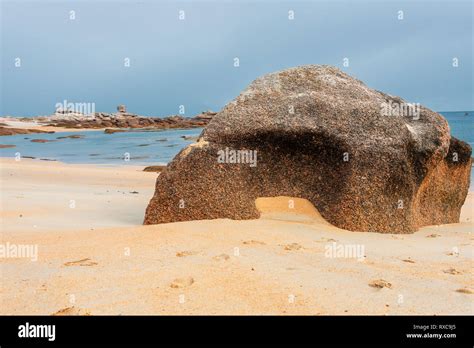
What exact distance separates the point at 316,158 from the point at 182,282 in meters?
3.83

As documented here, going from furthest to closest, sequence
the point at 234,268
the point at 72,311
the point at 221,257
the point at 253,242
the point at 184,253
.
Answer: the point at 253,242, the point at 184,253, the point at 221,257, the point at 234,268, the point at 72,311

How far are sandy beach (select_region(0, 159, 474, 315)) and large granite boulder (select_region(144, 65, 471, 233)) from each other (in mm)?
330

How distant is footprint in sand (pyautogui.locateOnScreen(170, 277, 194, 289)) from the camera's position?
4160 millimetres

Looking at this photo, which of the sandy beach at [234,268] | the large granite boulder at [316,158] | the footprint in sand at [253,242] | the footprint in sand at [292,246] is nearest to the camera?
the sandy beach at [234,268]

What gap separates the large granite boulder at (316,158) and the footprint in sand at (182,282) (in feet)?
8.47

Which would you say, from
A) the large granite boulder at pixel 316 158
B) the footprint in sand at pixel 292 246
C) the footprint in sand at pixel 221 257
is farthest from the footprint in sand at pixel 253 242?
the large granite boulder at pixel 316 158

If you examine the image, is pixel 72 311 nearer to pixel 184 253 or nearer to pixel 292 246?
pixel 184 253

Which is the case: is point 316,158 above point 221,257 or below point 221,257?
above

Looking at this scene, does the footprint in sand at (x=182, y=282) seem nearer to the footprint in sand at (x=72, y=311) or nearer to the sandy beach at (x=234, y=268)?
the sandy beach at (x=234, y=268)

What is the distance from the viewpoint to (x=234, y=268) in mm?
4664

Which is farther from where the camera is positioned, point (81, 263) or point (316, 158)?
point (316, 158)

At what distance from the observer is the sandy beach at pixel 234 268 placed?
12.5ft

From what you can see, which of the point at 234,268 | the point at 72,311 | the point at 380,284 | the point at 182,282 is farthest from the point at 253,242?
the point at 72,311

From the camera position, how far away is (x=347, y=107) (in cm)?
755
